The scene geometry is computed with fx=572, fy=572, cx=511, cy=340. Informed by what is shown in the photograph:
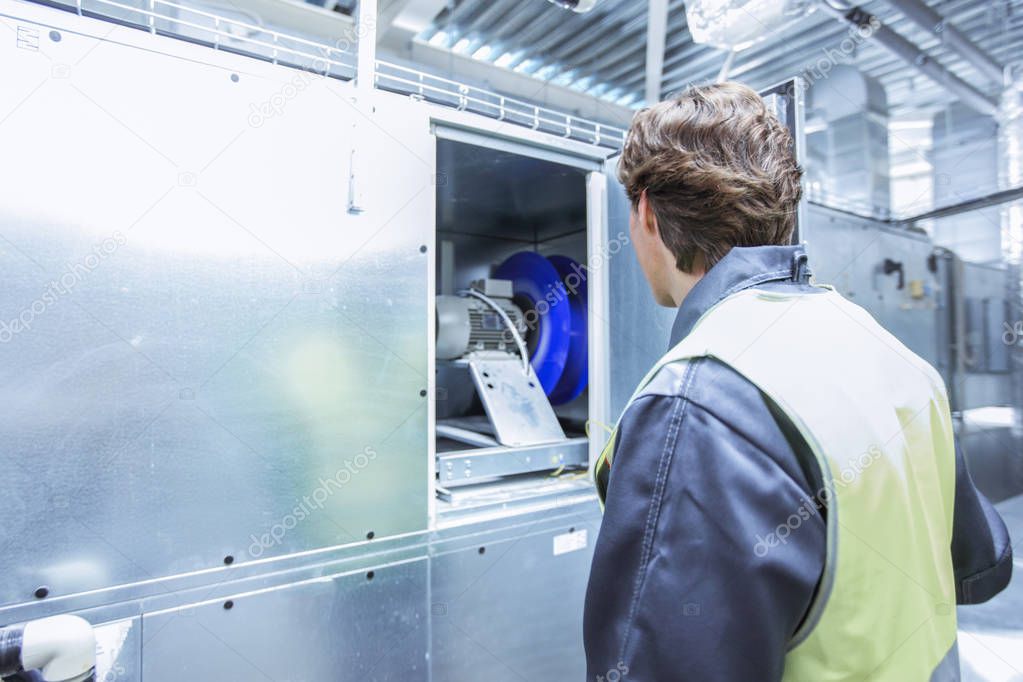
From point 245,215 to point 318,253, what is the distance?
113mm

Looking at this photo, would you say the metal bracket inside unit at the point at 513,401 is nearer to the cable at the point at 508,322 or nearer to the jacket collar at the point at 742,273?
the cable at the point at 508,322

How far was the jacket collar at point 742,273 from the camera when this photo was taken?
577 mm

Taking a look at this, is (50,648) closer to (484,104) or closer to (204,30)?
(204,30)

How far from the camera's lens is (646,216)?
67cm

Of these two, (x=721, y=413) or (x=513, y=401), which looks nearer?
(x=721, y=413)

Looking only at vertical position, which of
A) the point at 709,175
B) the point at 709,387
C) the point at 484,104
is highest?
the point at 484,104

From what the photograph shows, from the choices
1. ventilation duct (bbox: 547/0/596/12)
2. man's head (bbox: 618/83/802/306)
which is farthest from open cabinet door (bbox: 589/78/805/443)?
man's head (bbox: 618/83/802/306)

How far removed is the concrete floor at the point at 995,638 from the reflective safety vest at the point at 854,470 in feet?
3.80

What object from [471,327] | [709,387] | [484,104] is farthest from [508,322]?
[709,387]

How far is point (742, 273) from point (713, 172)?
0.11m

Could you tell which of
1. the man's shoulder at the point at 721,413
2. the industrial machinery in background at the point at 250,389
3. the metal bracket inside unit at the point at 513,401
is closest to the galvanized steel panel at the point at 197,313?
the industrial machinery in background at the point at 250,389

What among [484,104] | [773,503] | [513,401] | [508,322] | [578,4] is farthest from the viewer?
[508,322]

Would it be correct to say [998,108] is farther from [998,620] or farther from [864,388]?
[864,388]

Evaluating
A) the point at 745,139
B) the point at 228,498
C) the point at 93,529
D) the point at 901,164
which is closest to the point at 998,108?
the point at 901,164
